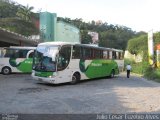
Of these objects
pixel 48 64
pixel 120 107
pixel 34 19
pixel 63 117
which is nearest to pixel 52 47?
pixel 48 64

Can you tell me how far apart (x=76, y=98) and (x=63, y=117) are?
4552 millimetres

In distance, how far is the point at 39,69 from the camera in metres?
20.2

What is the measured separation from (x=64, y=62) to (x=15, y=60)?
35.4ft

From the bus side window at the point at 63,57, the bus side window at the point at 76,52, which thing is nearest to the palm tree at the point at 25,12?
the bus side window at the point at 76,52

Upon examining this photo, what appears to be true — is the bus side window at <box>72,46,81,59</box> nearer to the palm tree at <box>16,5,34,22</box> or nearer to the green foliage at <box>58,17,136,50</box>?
the palm tree at <box>16,5,34,22</box>

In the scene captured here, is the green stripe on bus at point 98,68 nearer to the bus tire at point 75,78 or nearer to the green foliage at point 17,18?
the bus tire at point 75,78

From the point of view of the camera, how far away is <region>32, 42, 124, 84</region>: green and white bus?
19.8 metres

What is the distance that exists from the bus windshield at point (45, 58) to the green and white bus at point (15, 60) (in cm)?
966

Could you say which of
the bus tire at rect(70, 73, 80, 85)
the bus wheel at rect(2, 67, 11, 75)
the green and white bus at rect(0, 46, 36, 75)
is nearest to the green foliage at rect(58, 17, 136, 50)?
the green and white bus at rect(0, 46, 36, 75)

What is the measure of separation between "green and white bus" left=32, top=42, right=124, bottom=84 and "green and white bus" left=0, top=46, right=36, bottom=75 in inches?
296

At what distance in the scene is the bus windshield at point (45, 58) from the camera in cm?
1970

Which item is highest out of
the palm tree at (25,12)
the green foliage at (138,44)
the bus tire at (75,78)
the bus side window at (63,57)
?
the palm tree at (25,12)

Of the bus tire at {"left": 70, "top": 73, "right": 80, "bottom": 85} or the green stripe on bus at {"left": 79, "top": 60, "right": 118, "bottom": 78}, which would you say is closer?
the bus tire at {"left": 70, "top": 73, "right": 80, "bottom": 85}

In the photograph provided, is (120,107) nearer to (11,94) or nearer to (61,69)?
(11,94)
